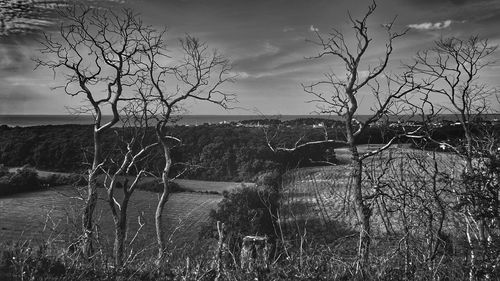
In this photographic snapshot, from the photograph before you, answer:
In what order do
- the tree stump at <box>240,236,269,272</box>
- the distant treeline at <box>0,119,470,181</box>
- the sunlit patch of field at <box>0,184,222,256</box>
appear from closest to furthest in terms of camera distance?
the tree stump at <box>240,236,269,272</box>
the sunlit patch of field at <box>0,184,222,256</box>
the distant treeline at <box>0,119,470,181</box>

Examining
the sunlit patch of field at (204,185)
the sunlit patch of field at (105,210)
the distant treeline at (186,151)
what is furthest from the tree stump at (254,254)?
the sunlit patch of field at (204,185)

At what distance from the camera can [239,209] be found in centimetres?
2178

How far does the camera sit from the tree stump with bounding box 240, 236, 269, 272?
464 cm

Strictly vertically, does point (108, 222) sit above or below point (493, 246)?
below

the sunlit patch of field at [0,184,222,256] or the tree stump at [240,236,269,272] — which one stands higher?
the tree stump at [240,236,269,272]

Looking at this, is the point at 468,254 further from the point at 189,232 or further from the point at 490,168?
the point at 189,232

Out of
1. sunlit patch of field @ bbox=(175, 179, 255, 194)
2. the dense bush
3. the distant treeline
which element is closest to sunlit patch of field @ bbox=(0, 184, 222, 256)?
sunlit patch of field @ bbox=(175, 179, 255, 194)

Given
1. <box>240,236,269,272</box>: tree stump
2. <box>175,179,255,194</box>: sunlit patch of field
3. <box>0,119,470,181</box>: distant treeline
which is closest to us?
<box>240,236,269,272</box>: tree stump

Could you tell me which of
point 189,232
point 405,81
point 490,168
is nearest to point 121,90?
point 405,81

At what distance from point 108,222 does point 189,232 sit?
7.64 m

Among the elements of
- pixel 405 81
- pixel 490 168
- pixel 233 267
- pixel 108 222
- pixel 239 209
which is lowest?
pixel 108 222

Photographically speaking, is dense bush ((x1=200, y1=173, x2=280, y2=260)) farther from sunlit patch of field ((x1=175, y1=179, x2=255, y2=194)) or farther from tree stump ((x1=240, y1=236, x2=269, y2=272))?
tree stump ((x1=240, y1=236, x2=269, y2=272))

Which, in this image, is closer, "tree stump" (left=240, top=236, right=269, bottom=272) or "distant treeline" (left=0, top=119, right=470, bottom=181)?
"tree stump" (left=240, top=236, right=269, bottom=272)

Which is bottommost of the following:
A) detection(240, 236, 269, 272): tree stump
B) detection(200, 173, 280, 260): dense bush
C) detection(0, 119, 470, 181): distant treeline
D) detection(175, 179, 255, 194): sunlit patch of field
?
detection(175, 179, 255, 194): sunlit patch of field
